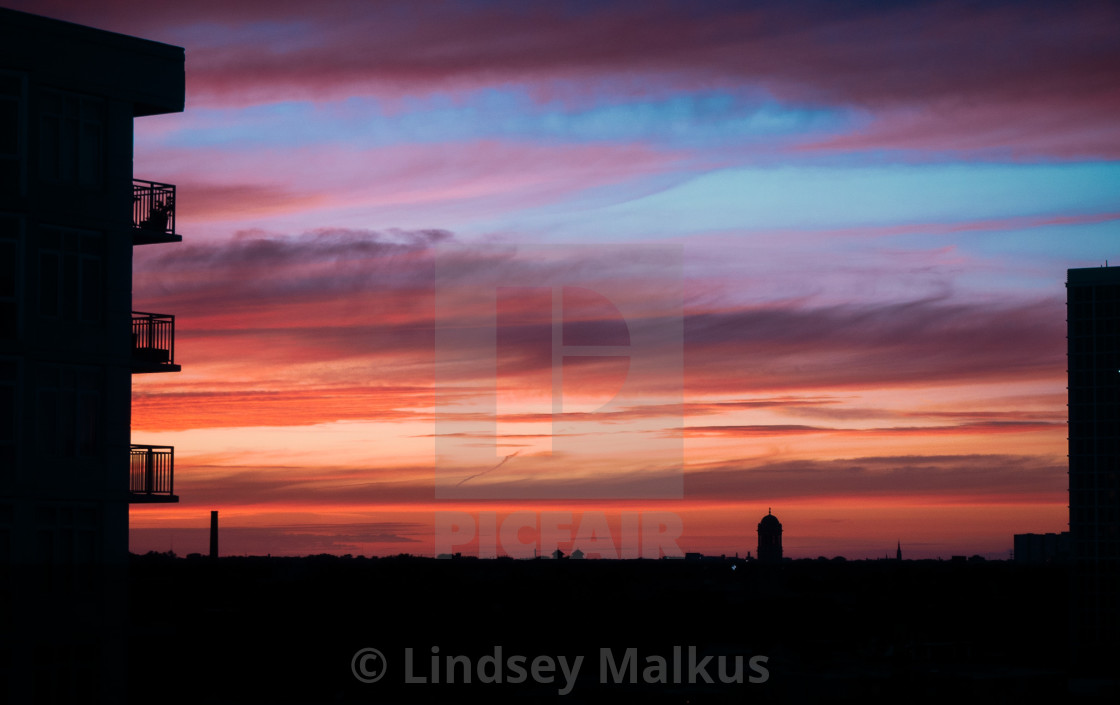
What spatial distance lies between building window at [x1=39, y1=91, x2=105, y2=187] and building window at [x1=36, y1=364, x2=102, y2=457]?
5.06 m

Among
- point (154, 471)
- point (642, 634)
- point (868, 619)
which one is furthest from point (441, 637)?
point (154, 471)

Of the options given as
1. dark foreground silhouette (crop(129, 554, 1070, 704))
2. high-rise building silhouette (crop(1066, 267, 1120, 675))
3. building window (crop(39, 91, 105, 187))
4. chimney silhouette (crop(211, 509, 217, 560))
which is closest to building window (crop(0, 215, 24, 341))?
building window (crop(39, 91, 105, 187))

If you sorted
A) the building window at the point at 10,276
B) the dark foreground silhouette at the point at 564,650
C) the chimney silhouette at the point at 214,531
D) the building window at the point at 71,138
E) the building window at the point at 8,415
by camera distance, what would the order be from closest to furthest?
the building window at the point at 8,415
the building window at the point at 10,276
the building window at the point at 71,138
the dark foreground silhouette at the point at 564,650
the chimney silhouette at the point at 214,531

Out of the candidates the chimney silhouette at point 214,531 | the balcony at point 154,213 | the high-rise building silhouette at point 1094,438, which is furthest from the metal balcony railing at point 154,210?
the high-rise building silhouette at point 1094,438

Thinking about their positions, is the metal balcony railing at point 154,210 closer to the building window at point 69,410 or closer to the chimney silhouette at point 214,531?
the building window at point 69,410

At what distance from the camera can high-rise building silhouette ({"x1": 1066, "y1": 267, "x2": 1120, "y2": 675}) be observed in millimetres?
149750

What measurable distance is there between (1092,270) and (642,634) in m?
75.6

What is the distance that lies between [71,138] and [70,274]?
3570 mm

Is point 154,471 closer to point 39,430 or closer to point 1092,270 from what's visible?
point 39,430

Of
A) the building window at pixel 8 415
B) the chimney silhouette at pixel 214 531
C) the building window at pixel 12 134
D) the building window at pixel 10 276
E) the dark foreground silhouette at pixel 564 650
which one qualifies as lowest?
the dark foreground silhouette at pixel 564 650

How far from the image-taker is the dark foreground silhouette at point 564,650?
82688 millimetres

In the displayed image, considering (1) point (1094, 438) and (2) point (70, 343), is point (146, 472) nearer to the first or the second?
(2) point (70, 343)

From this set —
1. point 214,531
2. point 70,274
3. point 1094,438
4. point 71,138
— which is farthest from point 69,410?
point 1094,438

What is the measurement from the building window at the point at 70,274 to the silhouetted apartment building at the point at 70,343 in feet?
0.11
